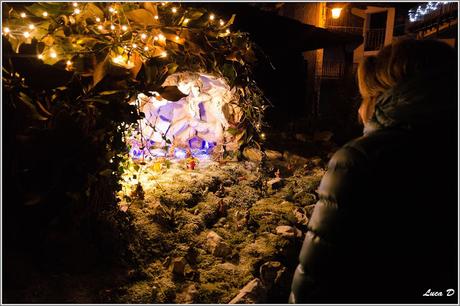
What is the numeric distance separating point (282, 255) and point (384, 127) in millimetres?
3017

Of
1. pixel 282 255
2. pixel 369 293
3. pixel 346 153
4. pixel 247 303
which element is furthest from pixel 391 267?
pixel 282 255

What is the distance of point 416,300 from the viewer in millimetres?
1708

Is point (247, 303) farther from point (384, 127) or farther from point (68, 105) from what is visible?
point (68, 105)

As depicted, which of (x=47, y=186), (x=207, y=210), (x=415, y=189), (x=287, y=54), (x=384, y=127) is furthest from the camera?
(x=287, y=54)

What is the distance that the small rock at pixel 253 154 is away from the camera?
7.28 m

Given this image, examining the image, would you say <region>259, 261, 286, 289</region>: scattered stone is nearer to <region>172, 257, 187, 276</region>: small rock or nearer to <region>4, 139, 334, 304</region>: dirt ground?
<region>4, 139, 334, 304</region>: dirt ground

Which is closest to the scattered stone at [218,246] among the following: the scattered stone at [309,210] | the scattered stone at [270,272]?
the scattered stone at [270,272]

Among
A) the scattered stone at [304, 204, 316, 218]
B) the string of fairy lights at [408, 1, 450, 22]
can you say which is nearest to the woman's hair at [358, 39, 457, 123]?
the scattered stone at [304, 204, 316, 218]

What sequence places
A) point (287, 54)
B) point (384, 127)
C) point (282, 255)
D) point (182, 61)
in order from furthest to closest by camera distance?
1. point (287, 54)
2. point (182, 61)
3. point (282, 255)
4. point (384, 127)

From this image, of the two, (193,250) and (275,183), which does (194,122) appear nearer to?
(275,183)

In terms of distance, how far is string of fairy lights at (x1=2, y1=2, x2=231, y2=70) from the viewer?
10.7ft

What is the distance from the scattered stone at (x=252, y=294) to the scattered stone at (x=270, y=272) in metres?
0.20

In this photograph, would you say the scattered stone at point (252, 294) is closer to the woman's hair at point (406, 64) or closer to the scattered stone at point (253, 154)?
the woman's hair at point (406, 64)

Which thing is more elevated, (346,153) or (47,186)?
(346,153)
